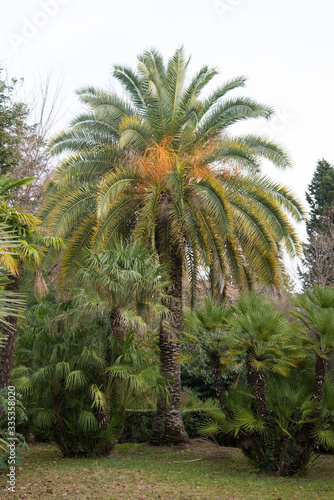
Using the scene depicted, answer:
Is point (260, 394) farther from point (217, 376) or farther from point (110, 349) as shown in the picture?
point (110, 349)

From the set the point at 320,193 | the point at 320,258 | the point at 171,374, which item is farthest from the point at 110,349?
the point at 320,193

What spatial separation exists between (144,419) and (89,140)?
8.89 meters

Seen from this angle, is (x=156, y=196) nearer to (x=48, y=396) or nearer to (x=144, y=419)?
(x=48, y=396)

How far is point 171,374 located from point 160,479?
391 centimetres

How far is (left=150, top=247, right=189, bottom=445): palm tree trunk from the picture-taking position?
12.7 meters

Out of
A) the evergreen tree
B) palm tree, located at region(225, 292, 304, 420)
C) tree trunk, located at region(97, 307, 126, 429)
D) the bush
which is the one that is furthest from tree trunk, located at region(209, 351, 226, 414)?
the evergreen tree

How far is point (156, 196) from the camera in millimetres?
11594

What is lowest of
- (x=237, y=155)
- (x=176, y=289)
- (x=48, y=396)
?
(x=48, y=396)

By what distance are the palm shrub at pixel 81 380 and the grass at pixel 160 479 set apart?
60 cm

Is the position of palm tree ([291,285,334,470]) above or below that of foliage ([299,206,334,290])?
below

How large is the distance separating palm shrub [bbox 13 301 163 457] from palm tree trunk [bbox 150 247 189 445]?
1.69 metres

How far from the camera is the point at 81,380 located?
1038 cm

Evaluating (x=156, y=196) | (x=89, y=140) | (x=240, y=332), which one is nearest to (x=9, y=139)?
(x=89, y=140)

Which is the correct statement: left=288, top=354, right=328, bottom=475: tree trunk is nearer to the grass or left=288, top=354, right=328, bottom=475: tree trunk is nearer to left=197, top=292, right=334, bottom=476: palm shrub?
left=197, top=292, right=334, bottom=476: palm shrub
